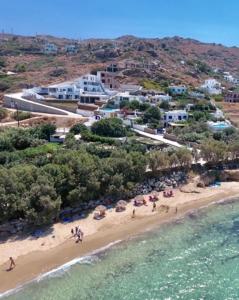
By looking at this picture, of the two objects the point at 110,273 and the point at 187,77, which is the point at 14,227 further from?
the point at 187,77

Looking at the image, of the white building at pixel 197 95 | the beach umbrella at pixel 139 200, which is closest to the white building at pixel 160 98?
the white building at pixel 197 95

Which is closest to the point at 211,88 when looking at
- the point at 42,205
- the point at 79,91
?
the point at 79,91

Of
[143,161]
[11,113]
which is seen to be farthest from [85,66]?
[143,161]

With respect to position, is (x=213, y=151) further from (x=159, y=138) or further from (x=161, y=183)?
(x=159, y=138)

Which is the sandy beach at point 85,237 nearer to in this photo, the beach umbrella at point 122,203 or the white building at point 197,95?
the beach umbrella at point 122,203

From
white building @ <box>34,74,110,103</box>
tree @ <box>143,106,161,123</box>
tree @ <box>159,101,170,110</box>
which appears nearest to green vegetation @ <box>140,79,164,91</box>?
white building @ <box>34,74,110,103</box>
